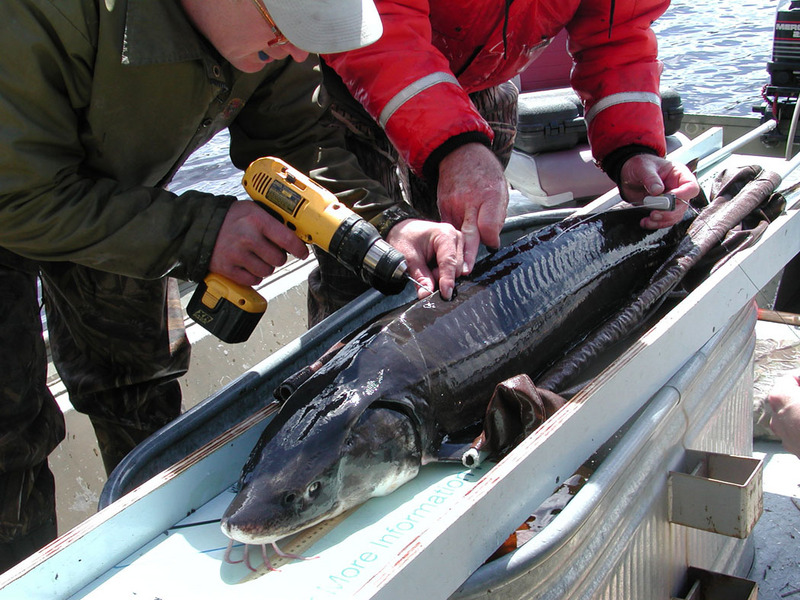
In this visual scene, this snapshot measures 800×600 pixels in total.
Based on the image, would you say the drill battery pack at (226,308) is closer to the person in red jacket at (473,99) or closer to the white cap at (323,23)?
the person in red jacket at (473,99)

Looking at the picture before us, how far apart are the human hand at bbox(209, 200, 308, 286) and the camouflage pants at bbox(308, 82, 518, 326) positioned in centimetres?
54

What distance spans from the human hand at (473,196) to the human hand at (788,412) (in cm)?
100

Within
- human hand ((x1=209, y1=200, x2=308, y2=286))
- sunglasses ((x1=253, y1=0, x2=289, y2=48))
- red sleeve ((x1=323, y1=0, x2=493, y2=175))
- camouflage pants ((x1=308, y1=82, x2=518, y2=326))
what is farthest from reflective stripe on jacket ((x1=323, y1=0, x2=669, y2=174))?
human hand ((x1=209, y1=200, x2=308, y2=286))

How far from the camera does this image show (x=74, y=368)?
2.41 m

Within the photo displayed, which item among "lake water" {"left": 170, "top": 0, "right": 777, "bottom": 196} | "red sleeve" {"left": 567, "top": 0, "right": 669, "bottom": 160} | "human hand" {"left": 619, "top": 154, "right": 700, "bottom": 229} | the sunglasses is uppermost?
the sunglasses

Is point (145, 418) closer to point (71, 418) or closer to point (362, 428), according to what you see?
point (71, 418)

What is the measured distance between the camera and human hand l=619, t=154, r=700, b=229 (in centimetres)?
229

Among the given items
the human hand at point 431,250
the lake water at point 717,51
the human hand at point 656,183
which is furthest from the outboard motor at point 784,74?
the human hand at point 431,250

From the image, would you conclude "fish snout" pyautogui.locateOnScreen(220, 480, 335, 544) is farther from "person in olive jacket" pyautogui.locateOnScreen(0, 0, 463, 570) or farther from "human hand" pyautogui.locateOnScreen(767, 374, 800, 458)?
"human hand" pyautogui.locateOnScreen(767, 374, 800, 458)

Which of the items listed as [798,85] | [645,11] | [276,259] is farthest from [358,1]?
[798,85]

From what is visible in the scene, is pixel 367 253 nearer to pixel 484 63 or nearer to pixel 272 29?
pixel 272 29

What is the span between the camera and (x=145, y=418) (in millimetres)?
2496

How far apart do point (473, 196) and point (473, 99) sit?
3.03 feet

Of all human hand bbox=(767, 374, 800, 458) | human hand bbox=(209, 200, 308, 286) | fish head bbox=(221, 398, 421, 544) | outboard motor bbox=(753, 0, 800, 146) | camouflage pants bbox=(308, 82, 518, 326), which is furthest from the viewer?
outboard motor bbox=(753, 0, 800, 146)
